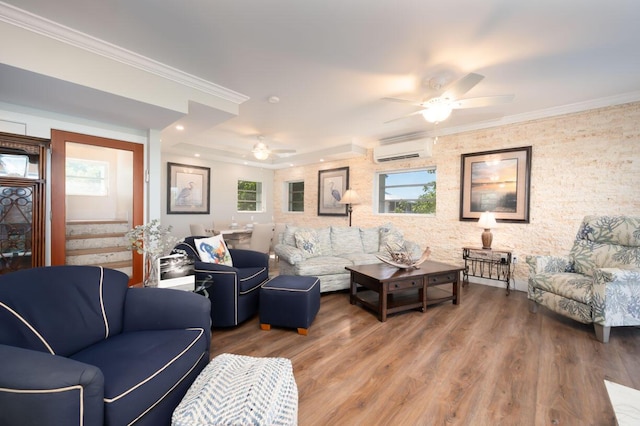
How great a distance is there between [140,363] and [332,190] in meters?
5.61

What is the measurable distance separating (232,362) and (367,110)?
Answer: 11.6ft

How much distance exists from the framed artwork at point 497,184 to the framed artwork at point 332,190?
8.49 feet

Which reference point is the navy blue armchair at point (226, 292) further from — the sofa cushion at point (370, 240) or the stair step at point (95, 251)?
the sofa cushion at point (370, 240)

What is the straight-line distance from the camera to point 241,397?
1.11 m

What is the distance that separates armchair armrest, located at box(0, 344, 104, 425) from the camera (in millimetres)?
875

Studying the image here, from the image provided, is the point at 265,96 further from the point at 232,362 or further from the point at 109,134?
the point at 232,362

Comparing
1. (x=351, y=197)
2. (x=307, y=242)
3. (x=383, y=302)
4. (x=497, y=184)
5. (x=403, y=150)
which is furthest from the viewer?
(x=351, y=197)

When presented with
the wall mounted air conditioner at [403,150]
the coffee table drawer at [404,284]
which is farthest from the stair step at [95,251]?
the wall mounted air conditioner at [403,150]

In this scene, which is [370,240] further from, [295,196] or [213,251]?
[295,196]

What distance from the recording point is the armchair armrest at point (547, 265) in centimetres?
308

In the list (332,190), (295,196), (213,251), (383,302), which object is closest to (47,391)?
(213,251)

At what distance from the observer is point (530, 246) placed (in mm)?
3922

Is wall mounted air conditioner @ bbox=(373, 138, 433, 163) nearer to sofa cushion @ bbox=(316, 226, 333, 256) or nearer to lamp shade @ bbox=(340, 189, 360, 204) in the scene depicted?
lamp shade @ bbox=(340, 189, 360, 204)

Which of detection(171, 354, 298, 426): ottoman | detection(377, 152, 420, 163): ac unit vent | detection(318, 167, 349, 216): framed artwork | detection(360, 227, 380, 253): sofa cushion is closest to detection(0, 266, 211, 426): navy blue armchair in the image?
detection(171, 354, 298, 426): ottoman
